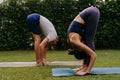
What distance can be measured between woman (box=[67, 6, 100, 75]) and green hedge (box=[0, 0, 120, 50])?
286 inches

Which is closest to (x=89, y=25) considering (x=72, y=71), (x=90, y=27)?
(x=90, y=27)

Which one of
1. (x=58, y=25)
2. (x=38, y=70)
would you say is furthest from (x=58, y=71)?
(x=58, y=25)

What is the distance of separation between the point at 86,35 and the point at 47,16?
295 inches

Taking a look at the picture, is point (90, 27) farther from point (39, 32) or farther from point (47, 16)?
point (47, 16)

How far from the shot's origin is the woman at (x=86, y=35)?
8289 millimetres

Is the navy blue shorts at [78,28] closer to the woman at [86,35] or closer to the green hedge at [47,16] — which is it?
the woman at [86,35]

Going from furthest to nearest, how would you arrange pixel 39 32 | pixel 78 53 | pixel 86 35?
pixel 39 32
pixel 78 53
pixel 86 35

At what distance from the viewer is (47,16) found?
15789mm

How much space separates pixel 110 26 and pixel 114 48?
1.01 meters

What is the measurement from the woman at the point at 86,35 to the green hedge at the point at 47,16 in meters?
7.25

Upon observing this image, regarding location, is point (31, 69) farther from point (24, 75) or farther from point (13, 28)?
point (13, 28)

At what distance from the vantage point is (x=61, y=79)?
7562mm

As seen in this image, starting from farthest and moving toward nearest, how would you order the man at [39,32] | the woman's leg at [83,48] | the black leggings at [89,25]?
the man at [39,32] → the black leggings at [89,25] → the woman's leg at [83,48]

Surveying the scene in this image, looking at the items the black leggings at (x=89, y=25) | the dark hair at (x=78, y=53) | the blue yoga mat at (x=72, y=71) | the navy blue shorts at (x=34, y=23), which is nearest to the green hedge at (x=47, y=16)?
the navy blue shorts at (x=34, y=23)
